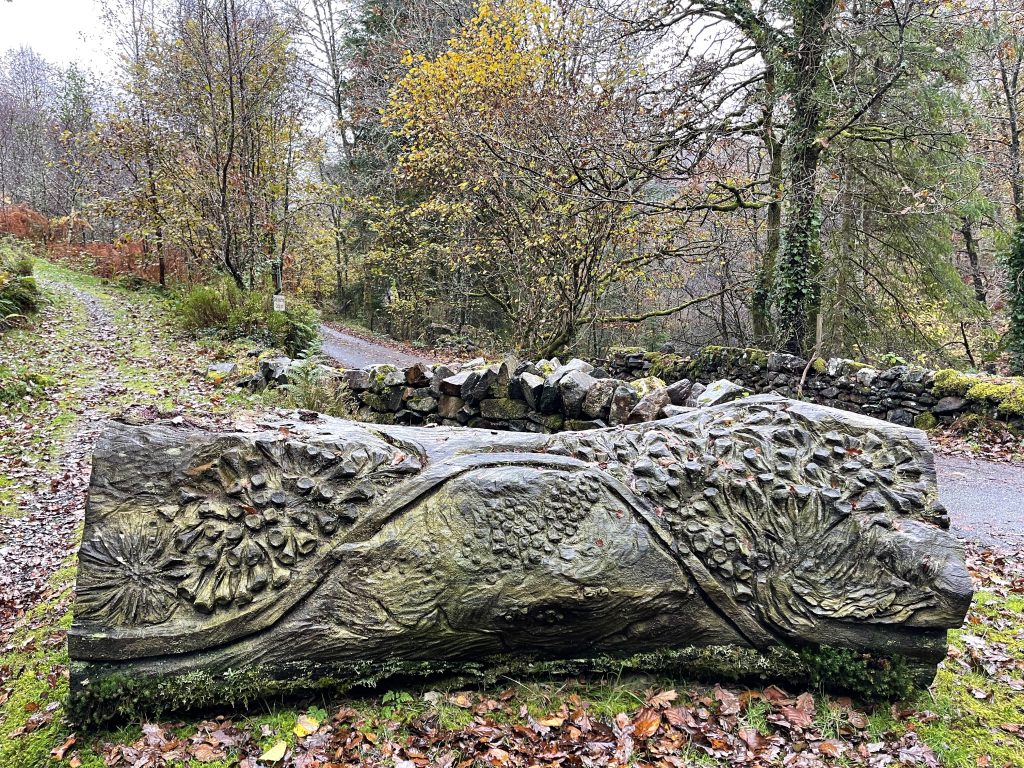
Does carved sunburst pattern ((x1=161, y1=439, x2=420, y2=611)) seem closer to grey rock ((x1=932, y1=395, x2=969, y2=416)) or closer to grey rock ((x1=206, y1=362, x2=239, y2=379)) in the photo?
grey rock ((x1=206, y1=362, x2=239, y2=379))

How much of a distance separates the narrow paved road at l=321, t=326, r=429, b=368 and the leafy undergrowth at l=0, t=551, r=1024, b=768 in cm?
943

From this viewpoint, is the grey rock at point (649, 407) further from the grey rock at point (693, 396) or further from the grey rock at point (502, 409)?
the grey rock at point (502, 409)

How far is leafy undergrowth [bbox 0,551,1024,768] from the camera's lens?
2533 millimetres

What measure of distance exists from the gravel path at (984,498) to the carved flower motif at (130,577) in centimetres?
600

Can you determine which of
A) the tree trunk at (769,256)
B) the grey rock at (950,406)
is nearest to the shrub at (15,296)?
the tree trunk at (769,256)

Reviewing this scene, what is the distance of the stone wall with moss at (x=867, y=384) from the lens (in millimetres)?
8211

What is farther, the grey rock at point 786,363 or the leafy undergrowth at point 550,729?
the grey rock at point 786,363

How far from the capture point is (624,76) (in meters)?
9.89

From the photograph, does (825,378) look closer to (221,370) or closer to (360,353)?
(221,370)

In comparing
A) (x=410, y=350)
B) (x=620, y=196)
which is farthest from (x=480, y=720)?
(x=410, y=350)

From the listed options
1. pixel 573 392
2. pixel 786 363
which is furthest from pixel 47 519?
pixel 786 363

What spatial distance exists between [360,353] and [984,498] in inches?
485

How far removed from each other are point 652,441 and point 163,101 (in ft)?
48.5

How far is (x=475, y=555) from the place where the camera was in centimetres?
284
